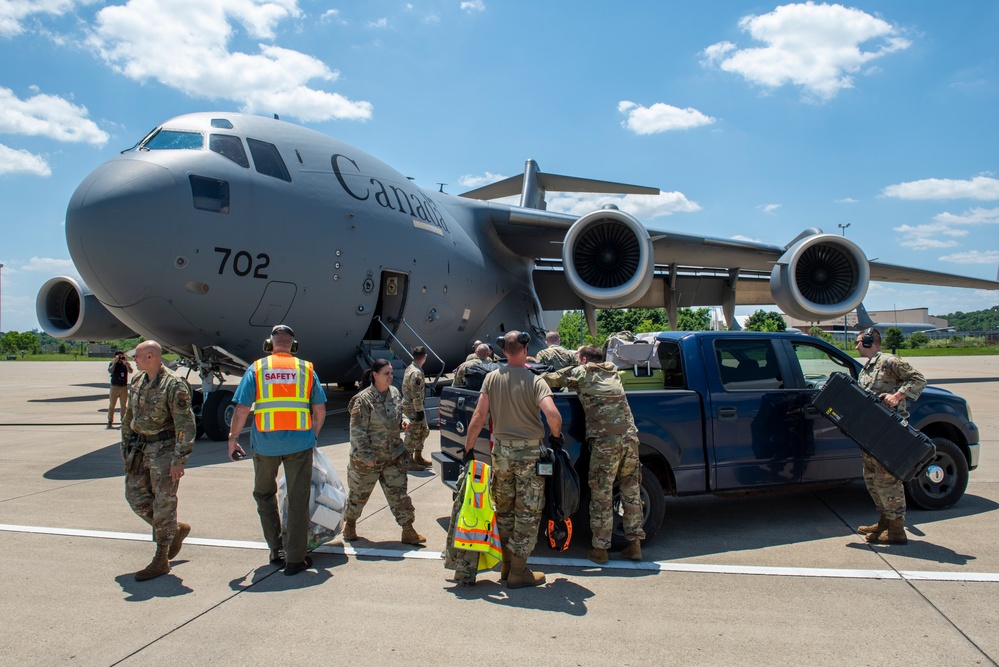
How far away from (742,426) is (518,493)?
2.11 m

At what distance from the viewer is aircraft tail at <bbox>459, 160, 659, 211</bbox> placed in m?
20.3

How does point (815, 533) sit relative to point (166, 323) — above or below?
below

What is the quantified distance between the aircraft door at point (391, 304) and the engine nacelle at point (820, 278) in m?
8.43

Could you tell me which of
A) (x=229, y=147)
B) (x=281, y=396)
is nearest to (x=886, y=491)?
(x=281, y=396)

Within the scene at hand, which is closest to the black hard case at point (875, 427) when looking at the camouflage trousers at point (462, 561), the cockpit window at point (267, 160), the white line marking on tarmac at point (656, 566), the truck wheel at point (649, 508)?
the white line marking on tarmac at point (656, 566)

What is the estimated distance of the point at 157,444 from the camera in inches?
176

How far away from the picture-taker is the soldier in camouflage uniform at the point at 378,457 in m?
4.98

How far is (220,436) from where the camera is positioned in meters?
9.95

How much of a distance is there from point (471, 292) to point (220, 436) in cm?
591

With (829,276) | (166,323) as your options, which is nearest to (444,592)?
(166,323)

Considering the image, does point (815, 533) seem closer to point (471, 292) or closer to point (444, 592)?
point (444, 592)

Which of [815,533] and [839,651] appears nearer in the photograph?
[839,651]

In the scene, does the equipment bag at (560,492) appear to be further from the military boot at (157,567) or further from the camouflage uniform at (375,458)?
the military boot at (157,567)

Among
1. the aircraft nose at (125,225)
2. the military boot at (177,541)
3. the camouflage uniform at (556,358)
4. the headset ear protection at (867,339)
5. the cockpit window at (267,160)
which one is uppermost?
the cockpit window at (267,160)
